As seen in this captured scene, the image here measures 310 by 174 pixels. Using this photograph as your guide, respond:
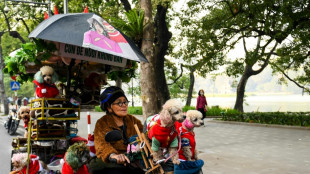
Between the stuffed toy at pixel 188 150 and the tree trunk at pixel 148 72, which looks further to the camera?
the tree trunk at pixel 148 72

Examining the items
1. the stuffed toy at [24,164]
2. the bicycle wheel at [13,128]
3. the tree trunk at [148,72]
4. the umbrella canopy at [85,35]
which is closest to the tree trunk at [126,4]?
the bicycle wheel at [13,128]

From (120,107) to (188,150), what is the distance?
1.28m

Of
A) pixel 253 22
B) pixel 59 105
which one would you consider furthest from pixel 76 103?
pixel 253 22

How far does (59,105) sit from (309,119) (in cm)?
1541

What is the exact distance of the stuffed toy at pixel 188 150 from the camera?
14.6 ft

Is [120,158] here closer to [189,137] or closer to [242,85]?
[189,137]

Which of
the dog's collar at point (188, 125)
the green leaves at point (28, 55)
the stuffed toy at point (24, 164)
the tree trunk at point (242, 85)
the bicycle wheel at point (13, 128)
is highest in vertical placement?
the tree trunk at point (242, 85)

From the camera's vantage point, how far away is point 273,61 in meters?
27.0

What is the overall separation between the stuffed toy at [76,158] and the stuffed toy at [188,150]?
42.4 inches

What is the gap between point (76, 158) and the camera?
3.82 meters

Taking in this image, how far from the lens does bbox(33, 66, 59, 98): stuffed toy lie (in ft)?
16.1

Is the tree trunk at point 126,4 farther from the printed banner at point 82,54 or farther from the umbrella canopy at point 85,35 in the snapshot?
the umbrella canopy at point 85,35

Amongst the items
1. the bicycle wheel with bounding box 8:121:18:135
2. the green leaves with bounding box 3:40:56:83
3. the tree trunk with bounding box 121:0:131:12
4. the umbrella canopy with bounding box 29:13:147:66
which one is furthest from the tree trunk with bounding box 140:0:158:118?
the tree trunk with bounding box 121:0:131:12

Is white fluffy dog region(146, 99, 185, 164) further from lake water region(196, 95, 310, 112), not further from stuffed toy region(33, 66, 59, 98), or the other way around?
lake water region(196, 95, 310, 112)
